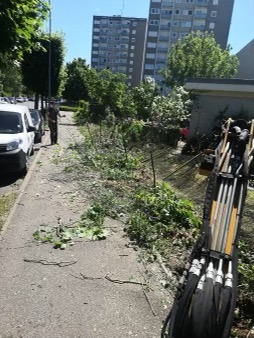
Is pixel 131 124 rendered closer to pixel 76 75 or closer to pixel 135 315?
pixel 135 315

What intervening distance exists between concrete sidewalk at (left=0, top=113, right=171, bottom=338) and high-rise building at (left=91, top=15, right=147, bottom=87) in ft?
330

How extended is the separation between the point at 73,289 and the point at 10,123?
6916 millimetres

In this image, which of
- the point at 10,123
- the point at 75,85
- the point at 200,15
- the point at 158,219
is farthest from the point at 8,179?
the point at 200,15

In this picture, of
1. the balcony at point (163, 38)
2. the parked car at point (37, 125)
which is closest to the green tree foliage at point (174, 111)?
the parked car at point (37, 125)

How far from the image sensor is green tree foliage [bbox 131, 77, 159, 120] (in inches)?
805

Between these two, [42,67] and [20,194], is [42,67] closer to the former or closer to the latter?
[42,67]

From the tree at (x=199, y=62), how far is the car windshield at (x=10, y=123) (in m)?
32.7

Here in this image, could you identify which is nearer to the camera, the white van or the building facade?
the white van

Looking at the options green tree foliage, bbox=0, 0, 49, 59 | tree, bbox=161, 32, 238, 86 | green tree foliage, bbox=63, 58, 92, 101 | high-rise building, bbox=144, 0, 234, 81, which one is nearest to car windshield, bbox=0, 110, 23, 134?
green tree foliage, bbox=0, 0, 49, 59

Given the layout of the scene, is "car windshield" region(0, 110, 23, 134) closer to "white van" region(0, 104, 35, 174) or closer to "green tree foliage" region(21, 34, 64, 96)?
"white van" region(0, 104, 35, 174)

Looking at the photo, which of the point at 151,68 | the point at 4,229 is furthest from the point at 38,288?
the point at 151,68

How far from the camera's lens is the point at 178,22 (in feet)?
295

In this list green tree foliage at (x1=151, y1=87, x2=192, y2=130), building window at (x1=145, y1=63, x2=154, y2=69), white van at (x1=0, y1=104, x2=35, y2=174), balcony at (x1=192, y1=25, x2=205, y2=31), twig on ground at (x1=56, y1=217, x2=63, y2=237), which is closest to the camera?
twig on ground at (x1=56, y1=217, x2=63, y2=237)

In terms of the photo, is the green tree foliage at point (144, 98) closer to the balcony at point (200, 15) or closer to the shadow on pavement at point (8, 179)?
the shadow on pavement at point (8, 179)
